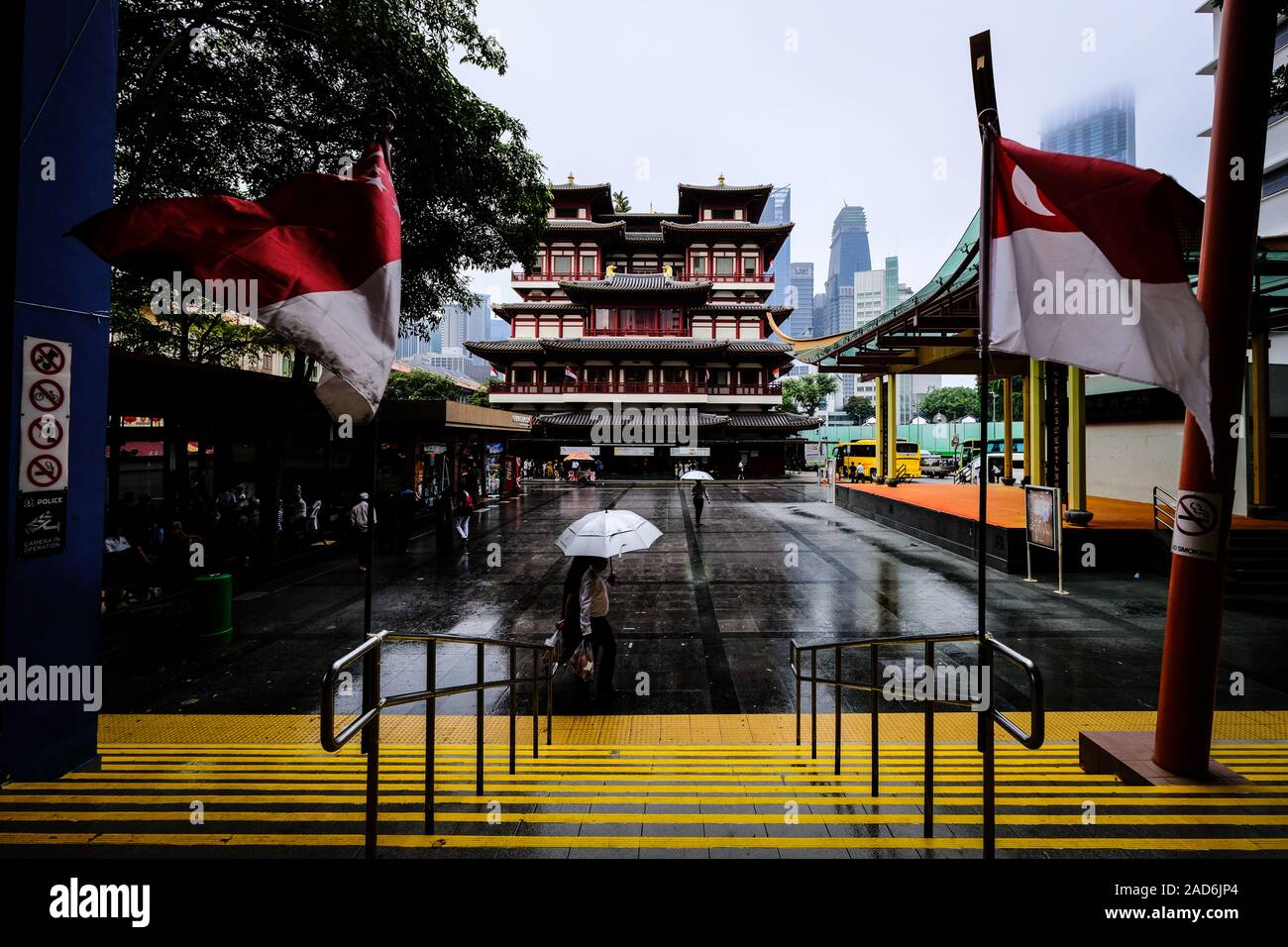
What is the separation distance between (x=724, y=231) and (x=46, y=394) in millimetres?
48079

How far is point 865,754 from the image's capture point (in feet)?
16.3

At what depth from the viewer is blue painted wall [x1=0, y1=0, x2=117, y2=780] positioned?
3.88 metres

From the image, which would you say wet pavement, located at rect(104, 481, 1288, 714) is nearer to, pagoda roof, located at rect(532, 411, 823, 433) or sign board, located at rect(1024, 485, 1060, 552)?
sign board, located at rect(1024, 485, 1060, 552)

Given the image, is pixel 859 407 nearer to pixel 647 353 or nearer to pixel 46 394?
pixel 647 353

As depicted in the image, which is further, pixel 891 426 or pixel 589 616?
pixel 891 426

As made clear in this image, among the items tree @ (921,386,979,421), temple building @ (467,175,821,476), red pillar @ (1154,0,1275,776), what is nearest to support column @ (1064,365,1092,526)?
red pillar @ (1154,0,1275,776)

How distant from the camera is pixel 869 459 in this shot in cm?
4522

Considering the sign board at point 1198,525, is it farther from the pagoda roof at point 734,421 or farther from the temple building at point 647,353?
the temple building at point 647,353

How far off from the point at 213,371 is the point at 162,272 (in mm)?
8629

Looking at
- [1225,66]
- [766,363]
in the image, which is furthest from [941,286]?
[766,363]

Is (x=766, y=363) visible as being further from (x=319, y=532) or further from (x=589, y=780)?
(x=589, y=780)

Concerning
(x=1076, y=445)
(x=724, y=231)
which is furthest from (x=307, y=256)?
(x=724, y=231)

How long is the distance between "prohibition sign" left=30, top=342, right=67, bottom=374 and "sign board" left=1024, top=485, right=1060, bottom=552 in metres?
12.9

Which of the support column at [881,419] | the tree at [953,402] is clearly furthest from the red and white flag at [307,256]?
the tree at [953,402]
